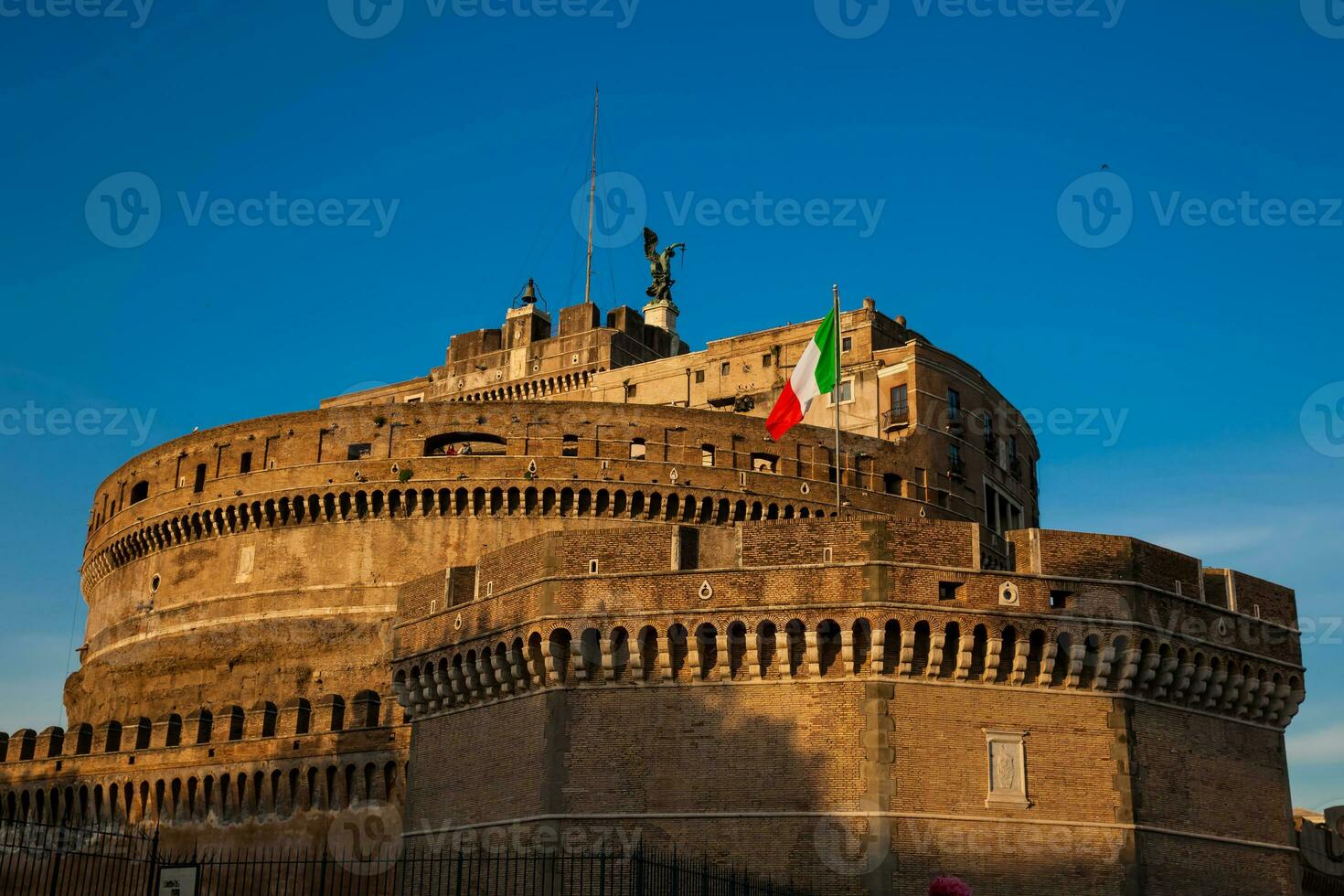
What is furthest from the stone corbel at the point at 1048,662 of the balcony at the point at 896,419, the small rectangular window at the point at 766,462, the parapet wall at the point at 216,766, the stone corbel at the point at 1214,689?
the balcony at the point at 896,419

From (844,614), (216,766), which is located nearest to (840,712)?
(844,614)

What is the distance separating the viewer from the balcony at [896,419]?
205 feet

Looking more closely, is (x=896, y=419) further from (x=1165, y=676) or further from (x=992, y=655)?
(x=992, y=655)

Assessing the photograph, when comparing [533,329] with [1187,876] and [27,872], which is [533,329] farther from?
[1187,876]

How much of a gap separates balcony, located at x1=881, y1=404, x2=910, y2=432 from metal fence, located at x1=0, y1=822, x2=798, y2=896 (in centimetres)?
2980

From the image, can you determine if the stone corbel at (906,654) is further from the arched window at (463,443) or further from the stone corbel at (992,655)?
the arched window at (463,443)

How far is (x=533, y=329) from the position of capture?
79000 mm

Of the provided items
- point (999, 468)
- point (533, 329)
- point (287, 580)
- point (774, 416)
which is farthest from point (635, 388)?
point (774, 416)

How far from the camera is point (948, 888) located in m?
26.1

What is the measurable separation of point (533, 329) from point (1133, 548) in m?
51.6

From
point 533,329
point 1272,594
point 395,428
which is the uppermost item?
point 533,329

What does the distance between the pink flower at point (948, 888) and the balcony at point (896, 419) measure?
3716 cm

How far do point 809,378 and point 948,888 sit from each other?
16200 mm

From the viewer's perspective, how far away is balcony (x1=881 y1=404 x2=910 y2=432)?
2464 inches
